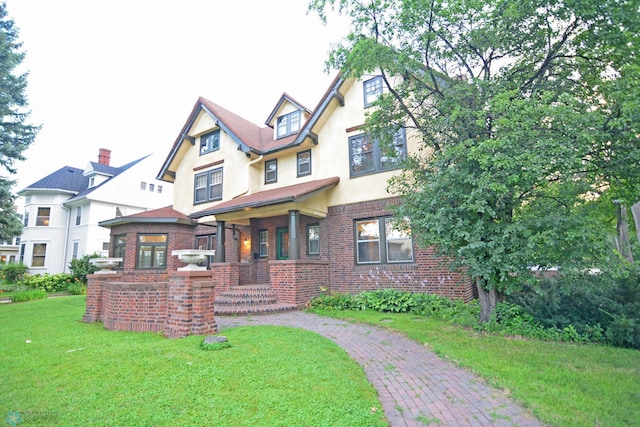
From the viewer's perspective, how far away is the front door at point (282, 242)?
13.7m

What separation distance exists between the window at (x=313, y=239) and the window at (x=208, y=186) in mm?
5143

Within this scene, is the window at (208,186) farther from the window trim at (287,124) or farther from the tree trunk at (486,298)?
the tree trunk at (486,298)

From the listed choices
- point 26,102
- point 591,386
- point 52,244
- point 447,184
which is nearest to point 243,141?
point 447,184

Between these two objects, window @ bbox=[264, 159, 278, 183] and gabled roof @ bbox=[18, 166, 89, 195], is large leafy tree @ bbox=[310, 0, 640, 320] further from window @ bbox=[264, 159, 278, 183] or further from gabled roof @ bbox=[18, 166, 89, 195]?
gabled roof @ bbox=[18, 166, 89, 195]

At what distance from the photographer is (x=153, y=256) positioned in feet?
50.9

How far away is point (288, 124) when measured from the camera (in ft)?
50.7

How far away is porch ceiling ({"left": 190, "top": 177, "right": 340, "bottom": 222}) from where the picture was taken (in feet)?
36.0

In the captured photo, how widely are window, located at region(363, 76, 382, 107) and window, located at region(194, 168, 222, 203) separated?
7.68 m

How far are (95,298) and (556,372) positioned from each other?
9397 mm

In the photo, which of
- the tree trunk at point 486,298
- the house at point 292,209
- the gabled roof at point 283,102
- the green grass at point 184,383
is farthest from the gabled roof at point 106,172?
the tree trunk at point 486,298

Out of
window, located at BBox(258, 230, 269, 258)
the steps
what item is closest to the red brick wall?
the steps

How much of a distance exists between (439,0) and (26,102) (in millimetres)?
18720

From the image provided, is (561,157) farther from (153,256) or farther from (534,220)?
(153,256)

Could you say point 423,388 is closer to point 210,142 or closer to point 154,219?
point 154,219
